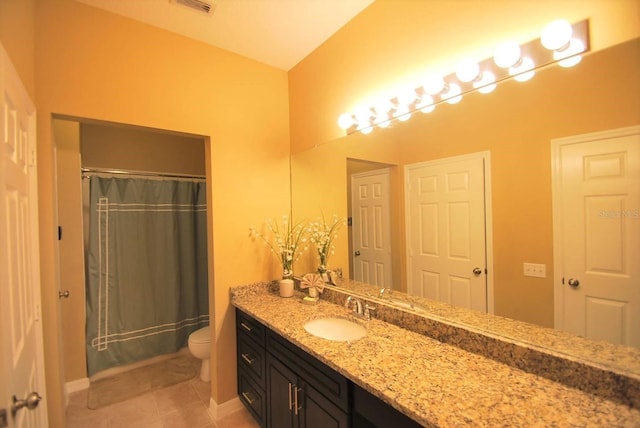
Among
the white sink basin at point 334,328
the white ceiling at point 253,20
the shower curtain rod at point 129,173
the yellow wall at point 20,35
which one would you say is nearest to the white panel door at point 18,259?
the yellow wall at point 20,35

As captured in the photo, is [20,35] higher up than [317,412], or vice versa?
[20,35]

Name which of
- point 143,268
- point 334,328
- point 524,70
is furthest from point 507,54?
point 143,268

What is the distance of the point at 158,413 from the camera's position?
2.11 metres

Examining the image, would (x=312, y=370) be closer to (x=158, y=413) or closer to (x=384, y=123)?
(x=384, y=123)

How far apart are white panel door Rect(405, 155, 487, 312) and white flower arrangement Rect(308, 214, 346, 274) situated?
649 mm

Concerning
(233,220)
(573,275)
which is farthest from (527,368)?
(233,220)

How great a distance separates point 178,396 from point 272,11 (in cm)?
292

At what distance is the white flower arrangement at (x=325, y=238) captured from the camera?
211 cm

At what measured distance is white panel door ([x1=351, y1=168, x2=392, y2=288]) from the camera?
67.9 inches

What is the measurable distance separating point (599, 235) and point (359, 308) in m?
1.15

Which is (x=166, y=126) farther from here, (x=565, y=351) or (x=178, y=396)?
(x=565, y=351)

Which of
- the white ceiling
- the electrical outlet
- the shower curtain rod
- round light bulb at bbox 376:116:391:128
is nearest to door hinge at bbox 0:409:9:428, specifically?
the electrical outlet

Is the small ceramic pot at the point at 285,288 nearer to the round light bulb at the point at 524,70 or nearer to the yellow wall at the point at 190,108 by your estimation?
the yellow wall at the point at 190,108

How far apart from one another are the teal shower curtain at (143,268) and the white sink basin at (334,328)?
6.38ft
